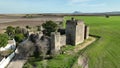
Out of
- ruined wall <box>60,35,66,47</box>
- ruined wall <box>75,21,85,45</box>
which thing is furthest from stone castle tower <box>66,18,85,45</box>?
ruined wall <box>60,35,66,47</box>

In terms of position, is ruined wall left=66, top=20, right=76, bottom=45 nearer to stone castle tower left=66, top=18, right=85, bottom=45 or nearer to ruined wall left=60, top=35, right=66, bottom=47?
stone castle tower left=66, top=18, right=85, bottom=45

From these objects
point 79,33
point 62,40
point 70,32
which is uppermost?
point 70,32

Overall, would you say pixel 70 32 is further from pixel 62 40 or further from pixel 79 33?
pixel 62 40

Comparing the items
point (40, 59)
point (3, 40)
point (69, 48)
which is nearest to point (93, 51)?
point (69, 48)

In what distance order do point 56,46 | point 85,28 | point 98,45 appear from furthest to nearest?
point 85,28 < point 98,45 < point 56,46

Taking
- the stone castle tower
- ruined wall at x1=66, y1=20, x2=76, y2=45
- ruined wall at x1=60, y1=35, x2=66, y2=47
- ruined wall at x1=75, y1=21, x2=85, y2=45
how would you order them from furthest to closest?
ruined wall at x1=75, y1=21, x2=85, y2=45
ruined wall at x1=66, y1=20, x2=76, y2=45
the stone castle tower
ruined wall at x1=60, y1=35, x2=66, y2=47

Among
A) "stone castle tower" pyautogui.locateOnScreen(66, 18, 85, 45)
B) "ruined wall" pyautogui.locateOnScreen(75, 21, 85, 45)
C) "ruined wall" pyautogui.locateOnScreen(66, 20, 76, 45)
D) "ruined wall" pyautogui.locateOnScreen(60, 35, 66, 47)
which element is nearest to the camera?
"ruined wall" pyautogui.locateOnScreen(60, 35, 66, 47)

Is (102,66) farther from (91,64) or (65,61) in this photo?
(65,61)

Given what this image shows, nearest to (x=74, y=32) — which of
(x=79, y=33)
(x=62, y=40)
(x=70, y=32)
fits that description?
(x=70, y=32)

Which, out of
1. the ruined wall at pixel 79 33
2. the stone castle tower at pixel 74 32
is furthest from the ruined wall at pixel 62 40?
the ruined wall at pixel 79 33

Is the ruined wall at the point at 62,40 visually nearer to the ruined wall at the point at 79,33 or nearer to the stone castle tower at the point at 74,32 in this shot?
the stone castle tower at the point at 74,32

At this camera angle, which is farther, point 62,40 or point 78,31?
point 78,31
